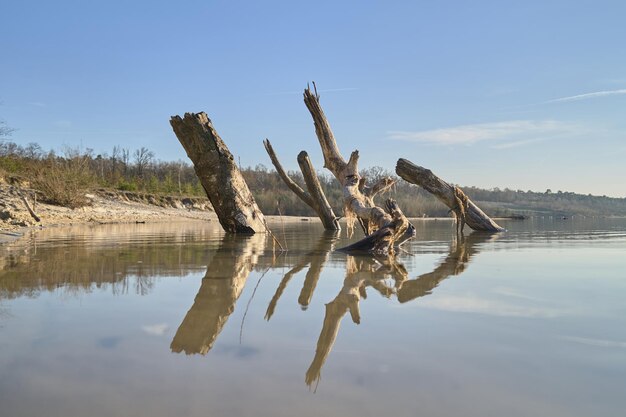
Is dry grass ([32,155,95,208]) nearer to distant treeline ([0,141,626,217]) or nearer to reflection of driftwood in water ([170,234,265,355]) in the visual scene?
distant treeline ([0,141,626,217])

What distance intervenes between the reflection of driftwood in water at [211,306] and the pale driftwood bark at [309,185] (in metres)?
8.79

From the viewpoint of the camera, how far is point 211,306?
130 inches

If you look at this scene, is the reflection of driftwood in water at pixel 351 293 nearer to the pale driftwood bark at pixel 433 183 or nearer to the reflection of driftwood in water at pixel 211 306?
the reflection of driftwood in water at pixel 211 306

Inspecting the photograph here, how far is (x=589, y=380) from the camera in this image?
1.91m

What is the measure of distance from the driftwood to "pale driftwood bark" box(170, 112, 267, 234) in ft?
7.31

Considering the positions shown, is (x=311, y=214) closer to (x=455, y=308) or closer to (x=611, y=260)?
(x=611, y=260)

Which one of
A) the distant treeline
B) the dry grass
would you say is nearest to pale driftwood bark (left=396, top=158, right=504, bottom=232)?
the distant treeline

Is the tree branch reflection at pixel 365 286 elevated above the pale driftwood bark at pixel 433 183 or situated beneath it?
situated beneath

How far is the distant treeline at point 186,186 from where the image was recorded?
21203 millimetres

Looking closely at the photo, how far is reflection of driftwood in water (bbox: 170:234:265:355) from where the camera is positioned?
2.44 metres

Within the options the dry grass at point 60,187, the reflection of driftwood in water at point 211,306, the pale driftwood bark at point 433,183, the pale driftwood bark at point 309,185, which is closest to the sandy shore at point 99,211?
the dry grass at point 60,187

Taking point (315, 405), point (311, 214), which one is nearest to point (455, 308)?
point (315, 405)

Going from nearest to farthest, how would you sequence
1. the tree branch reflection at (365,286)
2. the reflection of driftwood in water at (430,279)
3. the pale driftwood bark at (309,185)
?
the tree branch reflection at (365,286) → the reflection of driftwood in water at (430,279) → the pale driftwood bark at (309,185)

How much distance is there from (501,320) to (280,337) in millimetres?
1250
